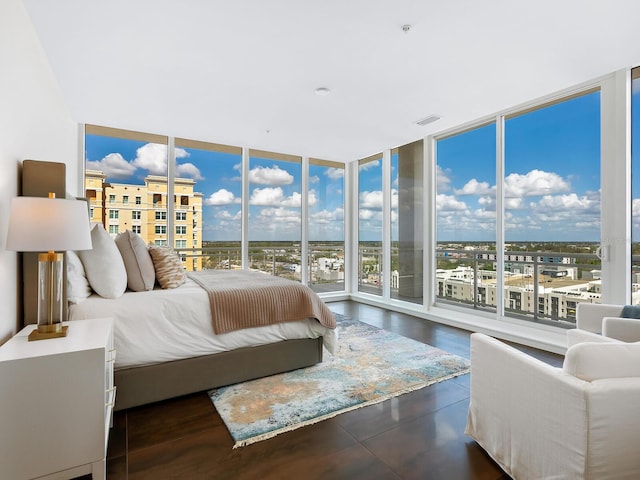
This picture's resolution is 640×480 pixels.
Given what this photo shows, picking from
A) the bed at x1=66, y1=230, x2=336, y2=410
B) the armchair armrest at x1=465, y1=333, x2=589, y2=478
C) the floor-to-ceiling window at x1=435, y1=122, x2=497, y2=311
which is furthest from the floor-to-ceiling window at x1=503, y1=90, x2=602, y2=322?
the bed at x1=66, y1=230, x2=336, y2=410

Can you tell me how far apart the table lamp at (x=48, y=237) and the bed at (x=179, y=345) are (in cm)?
39

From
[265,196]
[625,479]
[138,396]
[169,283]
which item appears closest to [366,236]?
[265,196]

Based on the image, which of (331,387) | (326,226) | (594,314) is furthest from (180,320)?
(326,226)

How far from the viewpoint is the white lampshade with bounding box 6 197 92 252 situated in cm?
159

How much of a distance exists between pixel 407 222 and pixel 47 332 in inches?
187

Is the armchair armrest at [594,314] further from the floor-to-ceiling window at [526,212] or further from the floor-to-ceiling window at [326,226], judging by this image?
the floor-to-ceiling window at [326,226]

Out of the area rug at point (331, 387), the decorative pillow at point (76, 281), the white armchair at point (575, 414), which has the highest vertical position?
the decorative pillow at point (76, 281)

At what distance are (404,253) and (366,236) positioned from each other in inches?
36.5

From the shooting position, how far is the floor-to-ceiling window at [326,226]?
6.15 meters

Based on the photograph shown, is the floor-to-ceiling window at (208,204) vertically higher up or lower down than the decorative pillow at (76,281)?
higher up

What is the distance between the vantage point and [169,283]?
2.69 metres

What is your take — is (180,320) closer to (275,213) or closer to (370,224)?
(275,213)

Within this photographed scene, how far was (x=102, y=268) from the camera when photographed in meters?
2.30

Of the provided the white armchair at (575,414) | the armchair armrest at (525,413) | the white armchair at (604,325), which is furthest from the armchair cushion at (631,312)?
the armchair armrest at (525,413)
